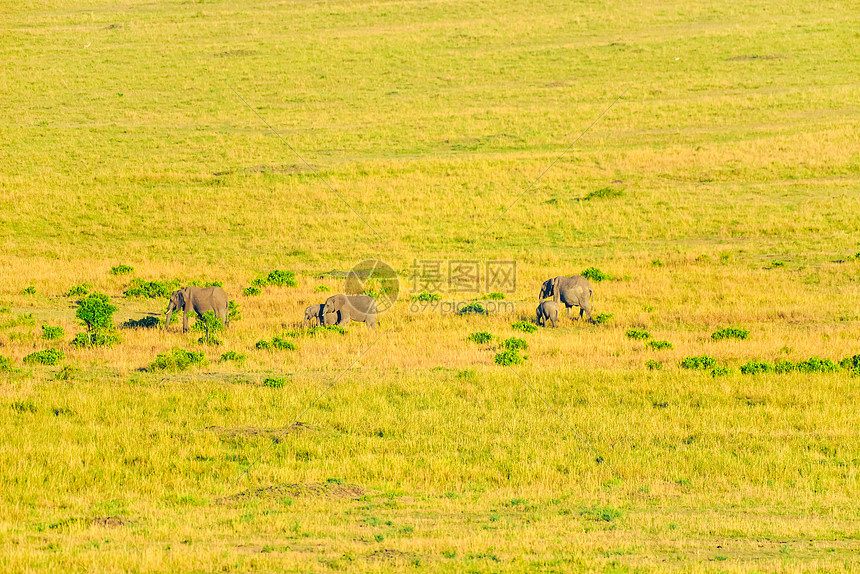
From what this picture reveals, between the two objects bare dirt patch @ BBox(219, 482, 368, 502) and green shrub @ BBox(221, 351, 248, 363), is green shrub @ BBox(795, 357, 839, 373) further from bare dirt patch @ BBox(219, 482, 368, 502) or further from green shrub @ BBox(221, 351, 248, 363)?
green shrub @ BBox(221, 351, 248, 363)

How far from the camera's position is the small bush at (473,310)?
3018cm

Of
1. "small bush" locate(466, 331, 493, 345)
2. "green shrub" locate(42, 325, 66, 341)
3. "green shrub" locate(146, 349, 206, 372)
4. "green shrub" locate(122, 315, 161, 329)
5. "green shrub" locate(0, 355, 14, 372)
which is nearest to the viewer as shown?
"green shrub" locate(0, 355, 14, 372)

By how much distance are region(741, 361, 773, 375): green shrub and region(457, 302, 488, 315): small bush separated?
32.7 ft

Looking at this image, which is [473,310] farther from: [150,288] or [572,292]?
[150,288]

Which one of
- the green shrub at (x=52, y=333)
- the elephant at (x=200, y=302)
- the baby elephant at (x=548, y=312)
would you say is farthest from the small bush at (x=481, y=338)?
the green shrub at (x=52, y=333)

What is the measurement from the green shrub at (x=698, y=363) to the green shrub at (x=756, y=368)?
78 centimetres

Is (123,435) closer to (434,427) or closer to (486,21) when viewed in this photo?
(434,427)

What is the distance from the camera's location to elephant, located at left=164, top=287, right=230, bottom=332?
26500mm

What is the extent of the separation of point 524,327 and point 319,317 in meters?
6.54

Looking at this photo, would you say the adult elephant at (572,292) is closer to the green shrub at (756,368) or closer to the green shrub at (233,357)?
the green shrub at (756,368)

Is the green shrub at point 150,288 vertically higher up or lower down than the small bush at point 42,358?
higher up

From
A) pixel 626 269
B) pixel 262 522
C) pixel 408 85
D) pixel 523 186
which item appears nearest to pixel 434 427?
pixel 262 522

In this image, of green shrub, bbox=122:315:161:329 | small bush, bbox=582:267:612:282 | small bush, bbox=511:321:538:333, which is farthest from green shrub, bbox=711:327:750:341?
green shrub, bbox=122:315:161:329

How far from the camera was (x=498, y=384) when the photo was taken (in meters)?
21.2
